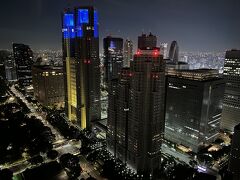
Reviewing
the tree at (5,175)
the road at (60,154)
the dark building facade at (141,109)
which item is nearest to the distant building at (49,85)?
the road at (60,154)

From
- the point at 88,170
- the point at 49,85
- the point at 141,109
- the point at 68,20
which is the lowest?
the point at 88,170

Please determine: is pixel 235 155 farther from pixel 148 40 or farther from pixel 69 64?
pixel 69 64

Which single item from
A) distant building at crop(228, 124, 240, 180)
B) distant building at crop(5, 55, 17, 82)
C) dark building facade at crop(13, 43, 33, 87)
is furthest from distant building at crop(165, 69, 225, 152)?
distant building at crop(5, 55, 17, 82)

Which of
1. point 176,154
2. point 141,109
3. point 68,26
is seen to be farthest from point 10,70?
point 176,154

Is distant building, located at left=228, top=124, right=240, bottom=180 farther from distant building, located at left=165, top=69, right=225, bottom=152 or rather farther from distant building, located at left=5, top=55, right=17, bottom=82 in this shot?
distant building, located at left=5, top=55, right=17, bottom=82

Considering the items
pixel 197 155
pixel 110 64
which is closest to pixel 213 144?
pixel 197 155

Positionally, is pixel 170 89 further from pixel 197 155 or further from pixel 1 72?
pixel 1 72
